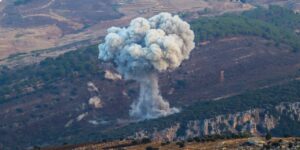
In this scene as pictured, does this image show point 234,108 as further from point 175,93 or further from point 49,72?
point 49,72

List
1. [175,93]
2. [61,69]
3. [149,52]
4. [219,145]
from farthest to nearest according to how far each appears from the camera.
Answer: [61,69], [175,93], [149,52], [219,145]

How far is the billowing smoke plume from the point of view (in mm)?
143125

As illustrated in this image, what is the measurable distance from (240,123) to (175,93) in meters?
27.0

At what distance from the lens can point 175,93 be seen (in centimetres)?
16650

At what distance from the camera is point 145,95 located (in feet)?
502

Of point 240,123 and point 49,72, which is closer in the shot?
point 240,123

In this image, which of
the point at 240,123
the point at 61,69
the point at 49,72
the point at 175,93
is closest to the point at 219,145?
the point at 240,123

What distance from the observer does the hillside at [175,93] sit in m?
142

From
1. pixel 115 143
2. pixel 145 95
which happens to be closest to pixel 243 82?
pixel 145 95

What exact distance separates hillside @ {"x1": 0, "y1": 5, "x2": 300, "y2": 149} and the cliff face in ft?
0.57

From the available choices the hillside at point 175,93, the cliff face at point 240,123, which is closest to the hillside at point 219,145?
the hillside at point 175,93

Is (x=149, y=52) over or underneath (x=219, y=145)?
underneath

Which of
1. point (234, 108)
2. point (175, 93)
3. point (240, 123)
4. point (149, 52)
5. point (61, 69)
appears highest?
point (149, 52)

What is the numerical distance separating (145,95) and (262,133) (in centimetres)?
2588
